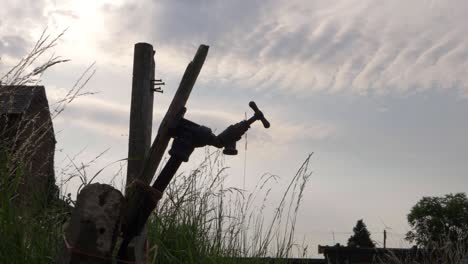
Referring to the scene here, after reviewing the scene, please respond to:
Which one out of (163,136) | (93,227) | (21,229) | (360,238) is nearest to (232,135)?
(163,136)

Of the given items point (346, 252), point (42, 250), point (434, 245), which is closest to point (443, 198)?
point (346, 252)

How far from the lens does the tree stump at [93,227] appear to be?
1968mm

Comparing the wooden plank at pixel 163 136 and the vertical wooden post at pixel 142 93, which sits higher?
the vertical wooden post at pixel 142 93

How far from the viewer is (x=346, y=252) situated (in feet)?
37.3

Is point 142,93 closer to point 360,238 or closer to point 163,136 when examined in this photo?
point 163,136

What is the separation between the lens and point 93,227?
1985mm

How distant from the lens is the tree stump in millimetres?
1968

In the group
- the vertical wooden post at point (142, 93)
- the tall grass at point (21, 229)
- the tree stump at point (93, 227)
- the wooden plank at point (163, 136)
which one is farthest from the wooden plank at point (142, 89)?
the tree stump at point (93, 227)

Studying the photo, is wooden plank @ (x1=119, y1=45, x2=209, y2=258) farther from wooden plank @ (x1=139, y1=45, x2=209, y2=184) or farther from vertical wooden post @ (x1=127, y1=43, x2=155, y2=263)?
vertical wooden post @ (x1=127, y1=43, x2=155, y2=263)

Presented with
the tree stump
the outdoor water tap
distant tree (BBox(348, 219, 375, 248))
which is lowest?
the tree stump

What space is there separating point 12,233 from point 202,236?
1660 millimetres

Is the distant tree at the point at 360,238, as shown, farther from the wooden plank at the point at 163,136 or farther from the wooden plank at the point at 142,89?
the wooden plank at the point at 163,136

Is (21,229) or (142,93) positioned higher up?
(142,93)

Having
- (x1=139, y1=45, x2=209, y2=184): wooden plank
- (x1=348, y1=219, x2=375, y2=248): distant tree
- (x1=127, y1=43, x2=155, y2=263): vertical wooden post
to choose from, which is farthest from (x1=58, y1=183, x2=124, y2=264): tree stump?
(x1=348, y1=219, x2=375, y2=248): distant tree
